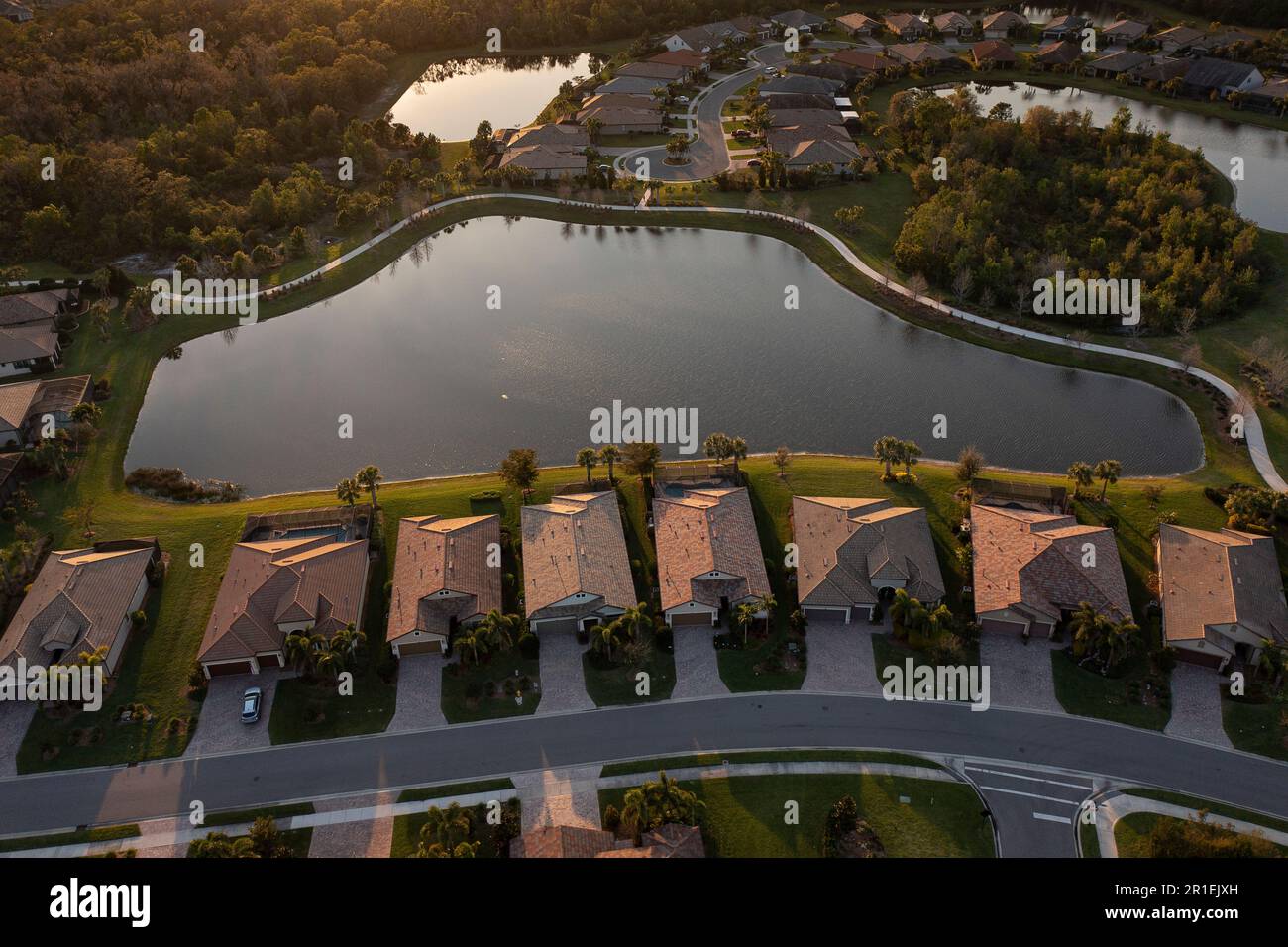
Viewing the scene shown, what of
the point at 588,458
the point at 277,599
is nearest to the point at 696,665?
the point at 588,458

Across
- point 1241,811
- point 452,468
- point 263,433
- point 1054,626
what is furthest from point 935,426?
point 263,433

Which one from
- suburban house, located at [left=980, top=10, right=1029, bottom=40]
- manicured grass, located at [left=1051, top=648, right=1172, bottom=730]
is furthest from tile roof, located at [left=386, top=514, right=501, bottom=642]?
suburban house, located at [left=980, top=10, right=1029, bottom=40]

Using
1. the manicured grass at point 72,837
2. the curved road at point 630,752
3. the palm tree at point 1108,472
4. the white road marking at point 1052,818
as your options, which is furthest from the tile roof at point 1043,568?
the manicured grass at point 72,837

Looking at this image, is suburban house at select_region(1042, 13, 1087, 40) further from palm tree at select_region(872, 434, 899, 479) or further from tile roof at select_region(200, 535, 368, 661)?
tile roof at select_region(200, 535, 368, 661)

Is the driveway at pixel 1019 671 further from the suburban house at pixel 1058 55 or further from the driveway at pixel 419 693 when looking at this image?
the suburban house at pixel 1058 55

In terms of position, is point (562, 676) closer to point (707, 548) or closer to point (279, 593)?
point (707, 548)

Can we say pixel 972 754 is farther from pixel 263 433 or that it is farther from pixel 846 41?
pixel 846 41
